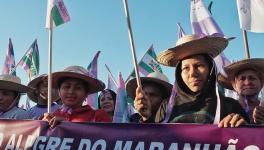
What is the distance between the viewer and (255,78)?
5.19m

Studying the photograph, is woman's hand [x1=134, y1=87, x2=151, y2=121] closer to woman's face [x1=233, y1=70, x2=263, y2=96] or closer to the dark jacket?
the dark jacket

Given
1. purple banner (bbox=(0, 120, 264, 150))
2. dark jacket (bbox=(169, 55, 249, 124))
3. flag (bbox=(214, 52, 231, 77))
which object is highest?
flag (bbox=(214, 52, 231, 77))

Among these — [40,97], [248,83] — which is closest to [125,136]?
[248,83]

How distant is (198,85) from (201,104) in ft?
0.60

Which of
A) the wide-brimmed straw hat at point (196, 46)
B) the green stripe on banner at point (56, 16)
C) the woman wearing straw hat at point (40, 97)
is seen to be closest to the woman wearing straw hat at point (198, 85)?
the wide-brimmed straw hat at point (196, 46)

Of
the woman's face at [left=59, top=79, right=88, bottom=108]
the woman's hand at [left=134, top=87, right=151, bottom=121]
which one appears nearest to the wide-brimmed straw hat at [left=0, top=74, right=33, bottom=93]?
the woman's face at [left=59, top=79, right=88, bottom=108]

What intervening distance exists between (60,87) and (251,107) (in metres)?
2.22

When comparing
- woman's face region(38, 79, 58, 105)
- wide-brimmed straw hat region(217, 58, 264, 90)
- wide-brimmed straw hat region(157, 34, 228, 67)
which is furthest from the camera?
woman's face region(38, 79, 58, 105)

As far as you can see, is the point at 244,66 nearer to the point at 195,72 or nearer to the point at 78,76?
the point at 195,72

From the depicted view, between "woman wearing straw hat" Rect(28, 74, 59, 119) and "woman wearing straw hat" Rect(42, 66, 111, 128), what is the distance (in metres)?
1.67

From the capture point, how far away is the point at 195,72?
4.22m

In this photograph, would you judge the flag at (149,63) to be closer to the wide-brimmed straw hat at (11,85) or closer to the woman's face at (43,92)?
the woman's face at (43,92)

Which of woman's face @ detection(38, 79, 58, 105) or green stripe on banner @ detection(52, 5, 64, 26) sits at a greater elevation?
green stripe on banner @ detection(52, 5, 64, 26)

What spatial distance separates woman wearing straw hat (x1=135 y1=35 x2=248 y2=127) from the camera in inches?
156
